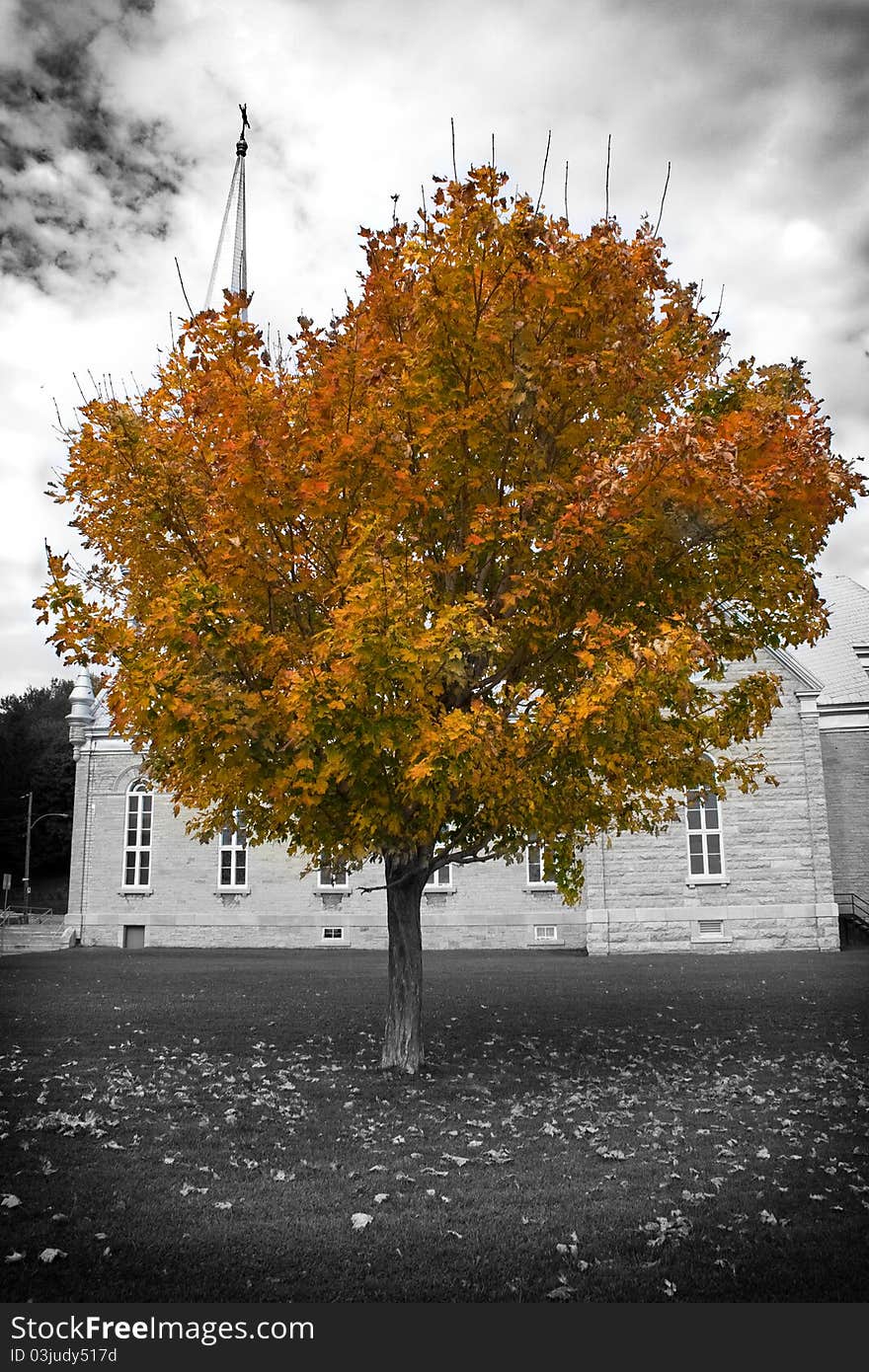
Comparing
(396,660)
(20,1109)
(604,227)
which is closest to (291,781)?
(396,660)

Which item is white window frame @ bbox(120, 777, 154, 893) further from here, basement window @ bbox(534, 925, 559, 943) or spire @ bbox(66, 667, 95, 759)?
basement window @ bbox(534, 925, 559, 943)

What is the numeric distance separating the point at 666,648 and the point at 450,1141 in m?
3.87

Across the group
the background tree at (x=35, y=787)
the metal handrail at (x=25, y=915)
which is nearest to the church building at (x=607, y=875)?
the metal handrail at (x=25, y=915)

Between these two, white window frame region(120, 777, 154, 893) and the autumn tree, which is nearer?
the autumn tree

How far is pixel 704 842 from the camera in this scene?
25.3 m

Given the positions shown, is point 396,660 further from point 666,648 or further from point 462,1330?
point 462,1330

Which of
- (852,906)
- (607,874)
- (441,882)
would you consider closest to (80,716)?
(441,882)

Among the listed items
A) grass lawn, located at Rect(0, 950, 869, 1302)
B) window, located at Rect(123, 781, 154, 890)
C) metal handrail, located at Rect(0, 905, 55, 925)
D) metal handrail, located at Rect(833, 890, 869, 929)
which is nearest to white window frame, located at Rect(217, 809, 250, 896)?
window, located at Rect(123, 781, 154, 890)

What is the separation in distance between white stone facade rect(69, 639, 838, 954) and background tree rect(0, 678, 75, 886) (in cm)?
3525

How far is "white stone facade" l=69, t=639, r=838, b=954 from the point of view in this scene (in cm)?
2467

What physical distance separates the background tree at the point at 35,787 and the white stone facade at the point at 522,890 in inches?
1388

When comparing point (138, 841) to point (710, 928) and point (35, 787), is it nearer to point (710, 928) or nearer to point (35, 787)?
point (710, 928)

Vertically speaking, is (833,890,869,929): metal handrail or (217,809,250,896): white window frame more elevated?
(217,809,250,896): white window frame

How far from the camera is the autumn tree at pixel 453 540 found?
757 cm
